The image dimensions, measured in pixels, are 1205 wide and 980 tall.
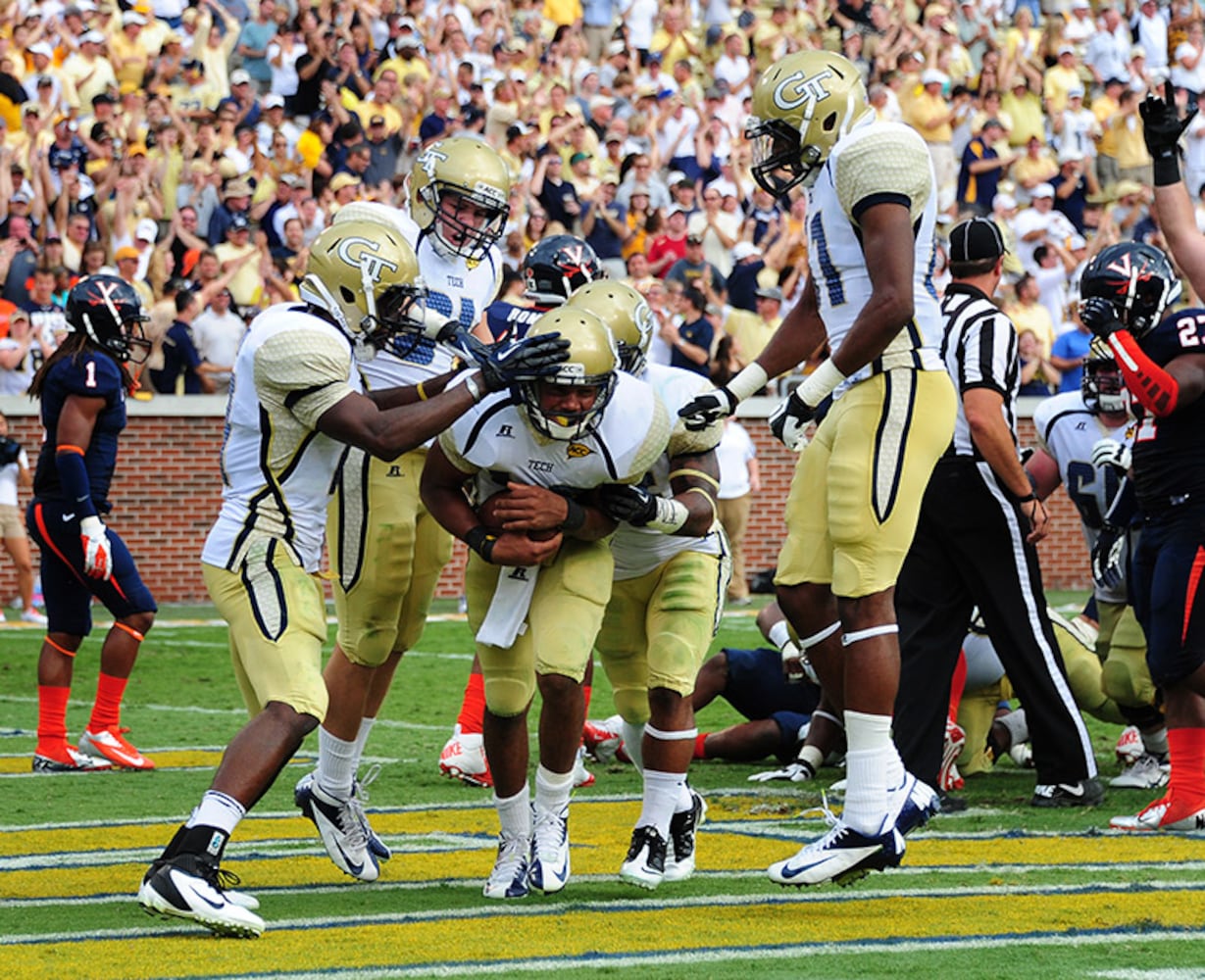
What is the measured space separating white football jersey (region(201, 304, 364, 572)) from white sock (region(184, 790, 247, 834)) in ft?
2.00

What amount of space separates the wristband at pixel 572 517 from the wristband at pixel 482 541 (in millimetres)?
192

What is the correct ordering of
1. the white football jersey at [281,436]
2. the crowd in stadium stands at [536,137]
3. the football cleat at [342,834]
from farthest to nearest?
the crowd in stadium stands at [536,137] < the football cleat at [342,834] < the white football jersey at [281,436]

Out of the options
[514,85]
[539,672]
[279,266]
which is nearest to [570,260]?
[539,672]

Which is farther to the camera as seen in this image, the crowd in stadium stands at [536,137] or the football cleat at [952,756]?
the crowd in stadium stands at [536,137]

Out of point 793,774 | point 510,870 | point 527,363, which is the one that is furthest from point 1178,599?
point 527,363

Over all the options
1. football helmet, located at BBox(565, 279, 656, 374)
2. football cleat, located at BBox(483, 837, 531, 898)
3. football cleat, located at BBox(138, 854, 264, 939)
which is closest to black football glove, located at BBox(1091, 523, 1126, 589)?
football helmet, located at BBox(565, 279, 656, 374)

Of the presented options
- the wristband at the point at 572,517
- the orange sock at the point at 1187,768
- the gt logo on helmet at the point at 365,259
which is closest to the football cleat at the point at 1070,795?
the orange sock at the point at 1187,768

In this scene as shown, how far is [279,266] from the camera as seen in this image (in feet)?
51.4

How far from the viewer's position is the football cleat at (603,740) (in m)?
8.33

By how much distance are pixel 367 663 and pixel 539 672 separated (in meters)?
0.97

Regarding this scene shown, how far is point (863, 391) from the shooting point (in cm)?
539

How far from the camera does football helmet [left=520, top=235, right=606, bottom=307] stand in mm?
6539

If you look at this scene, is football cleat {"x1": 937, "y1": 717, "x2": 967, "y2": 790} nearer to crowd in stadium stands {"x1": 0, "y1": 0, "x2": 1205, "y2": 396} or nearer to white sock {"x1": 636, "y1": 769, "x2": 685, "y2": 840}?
white sock {"x1": 636, "y1": 769, "x2": 685, "y2": 840}

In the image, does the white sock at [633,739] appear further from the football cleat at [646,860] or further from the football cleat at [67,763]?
A: the football cleat at [67,763]
